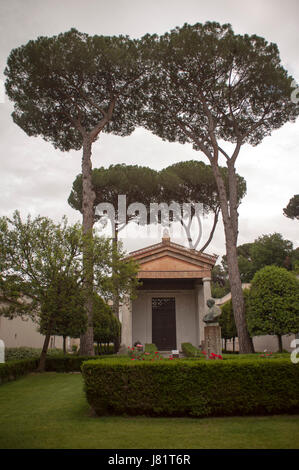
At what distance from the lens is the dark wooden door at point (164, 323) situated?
21719mm

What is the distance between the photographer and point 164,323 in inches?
866

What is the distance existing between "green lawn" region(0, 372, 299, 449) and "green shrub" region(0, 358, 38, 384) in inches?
142

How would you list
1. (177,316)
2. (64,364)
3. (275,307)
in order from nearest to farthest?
(275,307), (64,364), (177,316)

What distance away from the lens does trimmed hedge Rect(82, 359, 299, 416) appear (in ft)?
20.0

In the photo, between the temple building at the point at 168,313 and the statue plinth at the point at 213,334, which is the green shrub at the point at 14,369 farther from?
the temple building at the point at 168,313

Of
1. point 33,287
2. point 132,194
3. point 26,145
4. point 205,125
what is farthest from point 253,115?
point 33,287

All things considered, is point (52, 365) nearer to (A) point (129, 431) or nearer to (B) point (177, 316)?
(A) point (129, 431)

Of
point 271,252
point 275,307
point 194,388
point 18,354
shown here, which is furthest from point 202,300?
point 271,252

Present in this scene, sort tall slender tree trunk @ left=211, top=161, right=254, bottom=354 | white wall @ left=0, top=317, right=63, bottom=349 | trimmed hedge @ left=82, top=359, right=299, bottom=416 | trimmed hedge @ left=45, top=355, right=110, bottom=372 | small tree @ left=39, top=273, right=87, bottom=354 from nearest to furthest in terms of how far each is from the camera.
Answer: trimmed hedge @ left=82, top=359, right=299, bottom=416 → small tree @ left=39, top=273, right=87, bottom=354 → tall slender tree trunk @ left=211, top=161, right=254, bottom=354 → trimmed hedge @ left=45, top=355, right=110, bottom=372 → white wall @ left=0, top=317, right=63, bottom=349

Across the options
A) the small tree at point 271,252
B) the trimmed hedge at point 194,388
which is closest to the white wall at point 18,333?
the trimmed hedge at point 194,388

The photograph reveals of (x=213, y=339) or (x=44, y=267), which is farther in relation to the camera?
(x=44, y=267)

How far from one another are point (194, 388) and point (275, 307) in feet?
27.4

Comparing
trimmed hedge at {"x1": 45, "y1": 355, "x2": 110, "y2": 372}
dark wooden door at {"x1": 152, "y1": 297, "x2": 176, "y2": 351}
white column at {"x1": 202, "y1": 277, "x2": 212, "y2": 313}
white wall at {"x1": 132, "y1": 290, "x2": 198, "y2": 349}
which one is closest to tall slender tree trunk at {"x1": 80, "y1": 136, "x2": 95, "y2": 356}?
trimmed hedge at {"x1": 45, "y1": 355, "x2": 110, "y2": 372}

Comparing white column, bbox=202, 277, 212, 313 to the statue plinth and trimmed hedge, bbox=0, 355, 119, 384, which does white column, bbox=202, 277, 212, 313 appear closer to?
trimmed hedge, bbox=0, 355, 119, 384
